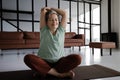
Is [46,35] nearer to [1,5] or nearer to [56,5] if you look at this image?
[1,5]

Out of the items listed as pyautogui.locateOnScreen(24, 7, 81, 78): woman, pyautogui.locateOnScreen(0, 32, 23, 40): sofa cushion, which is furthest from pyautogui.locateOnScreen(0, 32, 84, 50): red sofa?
pyautogui.locateOnScreen(24, 7, 81, 78): woman

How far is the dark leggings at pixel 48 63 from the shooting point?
5.92 feet

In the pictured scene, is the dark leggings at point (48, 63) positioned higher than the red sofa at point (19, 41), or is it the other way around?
the red sofa at point (19, 41)

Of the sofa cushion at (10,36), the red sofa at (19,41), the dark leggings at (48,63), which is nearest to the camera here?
the dark leggings at (48,63)

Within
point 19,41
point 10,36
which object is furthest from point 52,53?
point 10,36

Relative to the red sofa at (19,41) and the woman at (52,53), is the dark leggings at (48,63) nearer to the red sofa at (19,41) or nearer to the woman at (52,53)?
the woman at (52,53)

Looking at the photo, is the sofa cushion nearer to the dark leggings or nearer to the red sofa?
the red sofa

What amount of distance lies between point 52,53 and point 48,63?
0.45 ft

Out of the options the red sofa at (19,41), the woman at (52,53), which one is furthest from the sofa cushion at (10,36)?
the woman at (52,53)

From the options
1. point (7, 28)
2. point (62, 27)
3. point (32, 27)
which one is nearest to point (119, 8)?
point (32, 27)

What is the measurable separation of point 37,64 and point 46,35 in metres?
0.37

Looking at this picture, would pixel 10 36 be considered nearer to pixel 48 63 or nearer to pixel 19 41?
pixel 19 41

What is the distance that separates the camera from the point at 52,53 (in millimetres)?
1886

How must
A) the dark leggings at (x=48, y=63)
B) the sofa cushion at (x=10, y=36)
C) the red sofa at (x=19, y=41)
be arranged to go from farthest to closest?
1. the sofa cushion at (x=10, y=36)
2. the red sofa at (x=19, y=41)
3. the dark leggings at (x=48, y=63)
